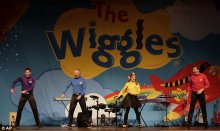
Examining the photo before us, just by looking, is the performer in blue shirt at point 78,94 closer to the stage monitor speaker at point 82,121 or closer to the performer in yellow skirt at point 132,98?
the stage monitor speaker at point 82,121

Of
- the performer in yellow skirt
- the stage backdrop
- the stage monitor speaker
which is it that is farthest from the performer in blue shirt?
the stage backdrop

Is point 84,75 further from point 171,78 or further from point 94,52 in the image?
point 171,78

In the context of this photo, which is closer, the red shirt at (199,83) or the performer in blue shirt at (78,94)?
the red shirt at (199,83)

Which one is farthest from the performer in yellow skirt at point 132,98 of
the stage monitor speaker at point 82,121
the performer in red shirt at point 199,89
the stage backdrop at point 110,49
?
the performer in red shirt at point 199,89

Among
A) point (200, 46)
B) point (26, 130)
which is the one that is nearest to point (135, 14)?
point (200, 46)

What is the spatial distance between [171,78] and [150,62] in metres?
0.91

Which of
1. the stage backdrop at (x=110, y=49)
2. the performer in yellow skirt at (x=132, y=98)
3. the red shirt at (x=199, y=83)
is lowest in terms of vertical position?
the performer in yellow skirt at (x=132, y=98)

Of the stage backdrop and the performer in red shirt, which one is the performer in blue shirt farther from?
the performer in red shirt

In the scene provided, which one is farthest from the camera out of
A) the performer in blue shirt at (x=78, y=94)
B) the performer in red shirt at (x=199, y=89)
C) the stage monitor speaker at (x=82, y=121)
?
the stage monitor speaker at (x=82, y=121)

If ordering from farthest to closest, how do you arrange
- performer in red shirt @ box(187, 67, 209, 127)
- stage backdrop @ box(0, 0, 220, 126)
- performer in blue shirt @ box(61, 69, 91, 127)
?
stage backdrop @ box(0, 0, 220, 126), performer in blue shirt @ box(61, 69, 91, 127), performer in red shirt @ box(187, 67, 209, 127)

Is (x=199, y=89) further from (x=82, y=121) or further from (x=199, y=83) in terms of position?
(x=82, y=121)

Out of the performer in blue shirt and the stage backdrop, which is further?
the stage backdrop

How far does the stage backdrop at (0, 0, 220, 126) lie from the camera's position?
48.4 feet

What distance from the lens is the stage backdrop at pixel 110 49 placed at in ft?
48.4
